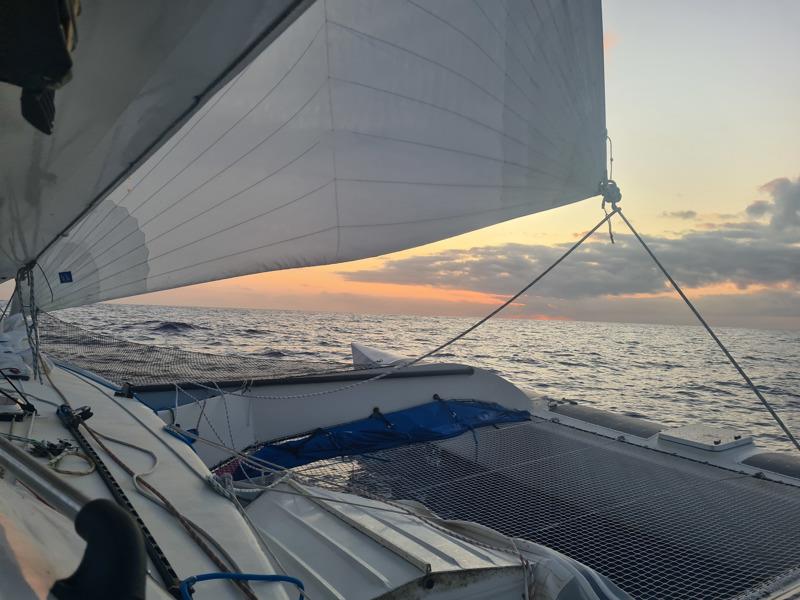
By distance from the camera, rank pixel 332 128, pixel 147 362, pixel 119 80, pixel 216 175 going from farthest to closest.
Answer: pixel 147 362 → pixel 216 175 → pixel 332 128 → pixel 119 80

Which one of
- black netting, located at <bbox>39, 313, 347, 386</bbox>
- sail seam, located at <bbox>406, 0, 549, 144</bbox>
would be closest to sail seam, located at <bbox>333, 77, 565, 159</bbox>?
sail seam, located at <bbox>406, 0, 549, 144</bbox>

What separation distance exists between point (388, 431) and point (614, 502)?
1.88 m

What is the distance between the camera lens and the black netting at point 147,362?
5.59 metres

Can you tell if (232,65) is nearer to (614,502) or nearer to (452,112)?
(452,112)

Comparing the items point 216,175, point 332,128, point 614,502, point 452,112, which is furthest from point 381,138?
point 614,502

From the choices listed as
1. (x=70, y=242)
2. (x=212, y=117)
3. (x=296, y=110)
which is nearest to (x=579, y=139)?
(x=296, y=110)

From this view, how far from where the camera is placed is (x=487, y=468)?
3.83 meters

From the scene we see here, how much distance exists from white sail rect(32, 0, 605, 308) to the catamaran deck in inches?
65.4

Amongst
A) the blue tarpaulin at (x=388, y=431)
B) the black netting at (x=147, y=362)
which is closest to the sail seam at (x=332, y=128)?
the blue tarpaulin at (x=388, y=431)

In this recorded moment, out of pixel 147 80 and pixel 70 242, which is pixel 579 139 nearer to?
pixel 147 80

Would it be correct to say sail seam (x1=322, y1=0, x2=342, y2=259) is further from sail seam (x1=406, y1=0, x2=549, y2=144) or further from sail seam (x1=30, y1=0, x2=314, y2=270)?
A: sail seam (x1=30, y1=0, x2=314, y2=270)

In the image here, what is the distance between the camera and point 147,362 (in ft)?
22.4

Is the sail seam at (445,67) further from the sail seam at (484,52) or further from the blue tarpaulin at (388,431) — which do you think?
the blue tarpaulin at (388,431)

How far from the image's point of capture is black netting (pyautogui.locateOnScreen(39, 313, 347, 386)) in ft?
18.3
